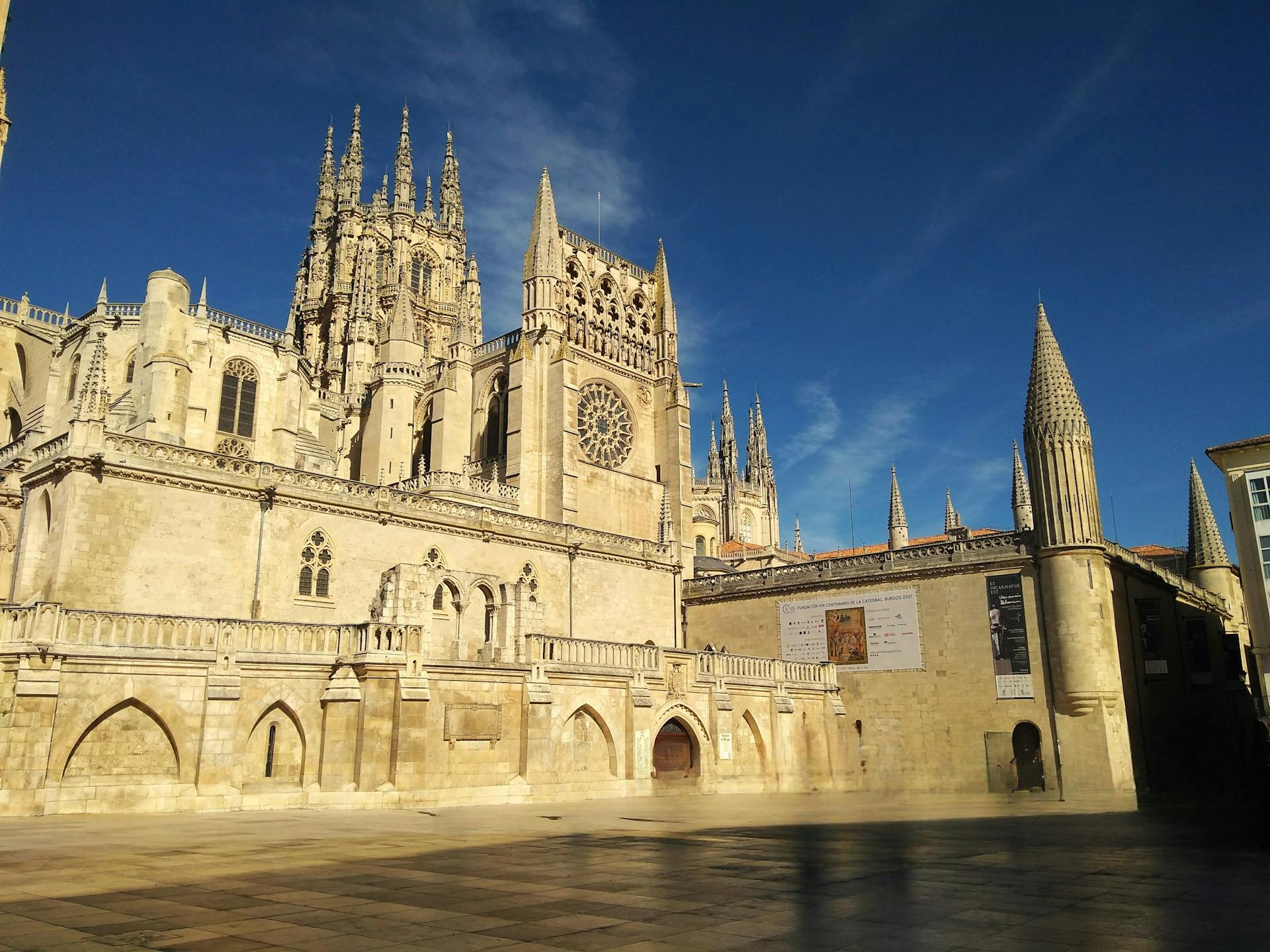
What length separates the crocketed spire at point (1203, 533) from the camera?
46.2 meters

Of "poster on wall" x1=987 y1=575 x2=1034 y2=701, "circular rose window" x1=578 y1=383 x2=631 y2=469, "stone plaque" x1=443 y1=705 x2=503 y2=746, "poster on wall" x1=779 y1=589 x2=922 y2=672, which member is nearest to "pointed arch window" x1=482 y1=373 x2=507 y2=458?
"circular rose window" x1=578 y1=383 x2=631 y2=469

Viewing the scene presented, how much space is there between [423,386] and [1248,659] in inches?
1763

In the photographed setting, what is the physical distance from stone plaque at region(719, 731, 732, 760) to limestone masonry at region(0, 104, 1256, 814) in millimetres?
74

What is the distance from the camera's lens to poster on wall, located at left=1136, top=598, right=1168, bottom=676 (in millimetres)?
33031

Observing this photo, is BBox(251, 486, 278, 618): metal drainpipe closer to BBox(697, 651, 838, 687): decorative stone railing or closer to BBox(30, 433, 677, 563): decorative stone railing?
BBox(30, 433, 677, 563): decorative stone railing

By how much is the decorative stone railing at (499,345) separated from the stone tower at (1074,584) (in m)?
25.1

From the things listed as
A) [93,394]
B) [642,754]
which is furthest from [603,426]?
[93,394]

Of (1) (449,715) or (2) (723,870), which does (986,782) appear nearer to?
(1) (449,715)

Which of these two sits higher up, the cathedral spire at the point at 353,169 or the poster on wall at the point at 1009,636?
the cathedral spire at the point at 353,169

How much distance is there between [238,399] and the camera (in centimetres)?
4106

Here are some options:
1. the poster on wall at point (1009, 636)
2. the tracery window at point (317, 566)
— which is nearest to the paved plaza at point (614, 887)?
the tracery window at point (317, 566)

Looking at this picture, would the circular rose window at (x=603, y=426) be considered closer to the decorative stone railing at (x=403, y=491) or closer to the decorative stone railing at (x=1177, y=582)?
the decorative stone railing at (x=403, y=491)

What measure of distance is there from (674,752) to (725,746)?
1896 millimetres

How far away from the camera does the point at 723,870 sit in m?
10.7
